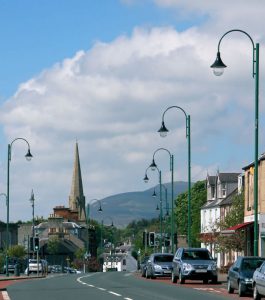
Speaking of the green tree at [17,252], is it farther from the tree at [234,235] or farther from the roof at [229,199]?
the tree at [234,235]

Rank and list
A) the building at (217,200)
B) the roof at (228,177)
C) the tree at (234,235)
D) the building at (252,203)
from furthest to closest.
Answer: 1. the roof at (228,177)
2. the building at (217,200)
3. the tree at (234,235)
4. the building at (252,203)

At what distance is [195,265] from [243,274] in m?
10.6

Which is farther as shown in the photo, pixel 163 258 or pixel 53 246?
pixel 53 246

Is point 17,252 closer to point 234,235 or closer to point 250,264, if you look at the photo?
point 234,235

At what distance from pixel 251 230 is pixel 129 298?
3845 cm

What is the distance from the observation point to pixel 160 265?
6019 cm

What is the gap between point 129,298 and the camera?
1319 inches

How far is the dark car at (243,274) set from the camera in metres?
36.3

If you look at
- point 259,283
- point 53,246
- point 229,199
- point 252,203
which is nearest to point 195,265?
point 259,283

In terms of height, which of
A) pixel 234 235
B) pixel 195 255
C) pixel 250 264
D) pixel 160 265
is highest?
pixel 234 235

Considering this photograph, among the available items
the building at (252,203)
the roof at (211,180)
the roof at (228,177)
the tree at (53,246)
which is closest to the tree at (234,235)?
the building at (252,203)

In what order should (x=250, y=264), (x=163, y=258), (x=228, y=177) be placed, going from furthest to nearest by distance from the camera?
(x=228, y=177) < (x=163, y=258) < (x=250, y=264)

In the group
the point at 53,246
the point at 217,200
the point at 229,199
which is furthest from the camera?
the point at 53,246

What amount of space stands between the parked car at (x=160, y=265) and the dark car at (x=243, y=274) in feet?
68.5
